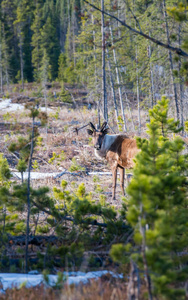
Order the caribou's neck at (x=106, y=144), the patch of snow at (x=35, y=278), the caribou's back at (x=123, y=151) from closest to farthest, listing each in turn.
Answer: the patch of snow at (x=35, y=278), the caribou's back at (x=123, y=151), the caribou's neck at (x=106, y=144)

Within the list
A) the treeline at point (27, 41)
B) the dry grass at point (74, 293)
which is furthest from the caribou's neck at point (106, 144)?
the treeline at point (27, 41)

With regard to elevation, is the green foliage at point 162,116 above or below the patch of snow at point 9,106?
below

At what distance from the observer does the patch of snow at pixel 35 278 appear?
333cm

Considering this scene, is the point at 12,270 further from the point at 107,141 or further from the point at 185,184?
the point at 107,141

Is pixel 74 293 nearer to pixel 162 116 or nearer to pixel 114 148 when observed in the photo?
pixel 162 116

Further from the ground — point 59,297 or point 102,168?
point 102,168

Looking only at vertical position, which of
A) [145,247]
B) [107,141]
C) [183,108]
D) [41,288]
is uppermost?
[183,108]

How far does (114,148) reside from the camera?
841cm

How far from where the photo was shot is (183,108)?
19391 mm

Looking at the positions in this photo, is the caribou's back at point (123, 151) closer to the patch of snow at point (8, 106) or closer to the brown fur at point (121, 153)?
the brown fur at point (121, 153)

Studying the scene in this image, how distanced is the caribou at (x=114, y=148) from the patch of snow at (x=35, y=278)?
14.6 feet

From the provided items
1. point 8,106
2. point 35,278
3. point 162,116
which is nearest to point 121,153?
point 162,116

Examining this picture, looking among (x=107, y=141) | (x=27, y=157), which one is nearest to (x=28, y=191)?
(x=27, y=157)

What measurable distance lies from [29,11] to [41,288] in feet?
215
